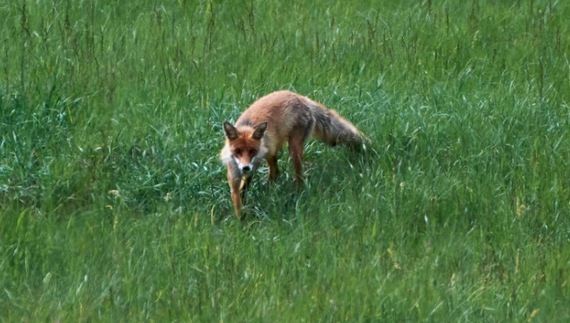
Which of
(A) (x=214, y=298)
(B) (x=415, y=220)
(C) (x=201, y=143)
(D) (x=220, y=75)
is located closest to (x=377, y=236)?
(B) (x=415, y=220)

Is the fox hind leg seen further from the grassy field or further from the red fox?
the grassy field

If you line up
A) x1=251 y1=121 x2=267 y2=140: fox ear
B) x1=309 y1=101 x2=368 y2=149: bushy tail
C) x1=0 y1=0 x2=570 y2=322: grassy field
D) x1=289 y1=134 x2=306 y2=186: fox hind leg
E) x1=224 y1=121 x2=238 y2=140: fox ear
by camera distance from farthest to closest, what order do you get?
1. x1=309 y1=101 x2=368 y2=149: bushy tail
2. x1=289 y1=134 x2=306 y2=186: fox hind leg
3. x1=251 y1=121 x2=267 y2=140: fox ear
4. x1=224 y1=121 x2=238 y2=140: fox ear
5. x1=0 y1=0 x2=570 y2=322: grassy field

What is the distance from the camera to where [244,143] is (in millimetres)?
6641

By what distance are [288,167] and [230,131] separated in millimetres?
649

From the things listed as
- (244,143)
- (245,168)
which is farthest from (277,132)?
(245,168)

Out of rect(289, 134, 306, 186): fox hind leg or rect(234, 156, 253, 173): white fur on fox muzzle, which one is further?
rect(289, 134, 306, 186): fox hind leg

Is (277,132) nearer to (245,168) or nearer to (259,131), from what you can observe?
(259,131)

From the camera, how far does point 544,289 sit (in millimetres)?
5016

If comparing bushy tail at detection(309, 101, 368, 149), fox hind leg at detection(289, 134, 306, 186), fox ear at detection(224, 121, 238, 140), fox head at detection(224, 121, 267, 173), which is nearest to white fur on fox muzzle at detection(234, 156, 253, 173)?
fox head at detection(224, 121, 267, 173)

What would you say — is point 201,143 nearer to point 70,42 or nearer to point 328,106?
point 328,106

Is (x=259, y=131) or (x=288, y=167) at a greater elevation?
(x=259, y=131)

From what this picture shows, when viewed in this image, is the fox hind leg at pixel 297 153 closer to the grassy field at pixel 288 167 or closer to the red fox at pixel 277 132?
the red fox at pixel 277 132

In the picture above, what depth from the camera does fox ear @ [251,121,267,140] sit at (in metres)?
6.66

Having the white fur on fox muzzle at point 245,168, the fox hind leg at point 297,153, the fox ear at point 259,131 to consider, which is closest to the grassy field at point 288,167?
the fox hind leg at point 297,153
